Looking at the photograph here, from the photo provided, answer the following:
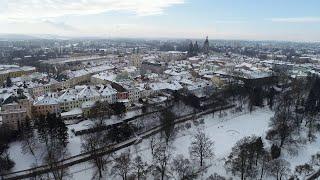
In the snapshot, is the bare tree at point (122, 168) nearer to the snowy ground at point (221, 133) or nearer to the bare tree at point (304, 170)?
the snowy ground at point (221, 133)

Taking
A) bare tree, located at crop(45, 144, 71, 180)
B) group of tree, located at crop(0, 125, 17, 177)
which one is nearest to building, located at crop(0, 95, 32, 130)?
group of tree, located at crop(0, 125, 17, 177)

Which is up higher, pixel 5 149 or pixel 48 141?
pixel 5 149

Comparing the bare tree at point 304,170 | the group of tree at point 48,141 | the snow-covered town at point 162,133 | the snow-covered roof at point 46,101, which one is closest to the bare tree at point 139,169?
the snow-covered town at point 162,133

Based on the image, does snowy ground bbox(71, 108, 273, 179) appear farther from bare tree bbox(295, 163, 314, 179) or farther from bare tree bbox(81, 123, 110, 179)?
bare tree bbox(295, 163, 314, 179)

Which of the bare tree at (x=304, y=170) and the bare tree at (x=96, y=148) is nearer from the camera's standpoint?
the bare tree at (x=96, y=148)

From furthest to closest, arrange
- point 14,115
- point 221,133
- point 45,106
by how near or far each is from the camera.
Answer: point 45,106 → point 221,133 → point 14,115

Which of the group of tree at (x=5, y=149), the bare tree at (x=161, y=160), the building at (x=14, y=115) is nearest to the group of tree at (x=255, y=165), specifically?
the bare tree at (x=161, y=160)

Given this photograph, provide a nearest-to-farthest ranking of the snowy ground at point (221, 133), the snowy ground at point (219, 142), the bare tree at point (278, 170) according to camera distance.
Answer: the bare tree at point (278, 170) → the snowy ground at point (219, 142) → the snowy ground at point (221, 133)

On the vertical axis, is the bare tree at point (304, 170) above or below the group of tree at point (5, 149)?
below

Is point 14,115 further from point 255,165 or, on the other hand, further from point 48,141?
point 255,165

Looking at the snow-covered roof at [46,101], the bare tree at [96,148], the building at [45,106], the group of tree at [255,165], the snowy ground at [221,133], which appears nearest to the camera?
the group of tree at [255,165]

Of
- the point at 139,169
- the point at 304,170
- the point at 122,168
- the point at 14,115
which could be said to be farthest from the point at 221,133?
the point at 14,115

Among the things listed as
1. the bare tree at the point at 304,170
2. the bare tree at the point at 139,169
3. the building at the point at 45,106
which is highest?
the building at the point at 45,106

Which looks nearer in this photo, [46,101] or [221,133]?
[221,133]
